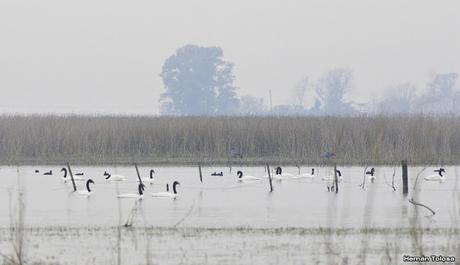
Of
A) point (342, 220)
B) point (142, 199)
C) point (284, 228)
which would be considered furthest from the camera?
point (142, 199)

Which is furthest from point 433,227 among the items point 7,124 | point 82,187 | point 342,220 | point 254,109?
point 254,109

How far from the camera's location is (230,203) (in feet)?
65.6

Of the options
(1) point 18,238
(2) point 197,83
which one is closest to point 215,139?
(1) point 18,238

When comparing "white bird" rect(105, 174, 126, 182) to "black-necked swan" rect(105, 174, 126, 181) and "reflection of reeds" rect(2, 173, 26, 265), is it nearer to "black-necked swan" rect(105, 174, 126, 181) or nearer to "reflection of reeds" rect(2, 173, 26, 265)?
"black-necked swan" rect(105, 174, 126, 181)

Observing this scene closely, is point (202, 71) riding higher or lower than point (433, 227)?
higher

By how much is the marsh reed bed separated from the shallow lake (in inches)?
167

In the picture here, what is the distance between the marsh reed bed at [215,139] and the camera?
3334 centimetres

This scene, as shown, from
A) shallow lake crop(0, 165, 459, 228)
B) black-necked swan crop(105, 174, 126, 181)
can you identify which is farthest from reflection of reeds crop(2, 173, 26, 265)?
black-necked swan crop(105, 174, 126, 181)

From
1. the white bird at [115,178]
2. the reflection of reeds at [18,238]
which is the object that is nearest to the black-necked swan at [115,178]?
the white bird at [115,178]

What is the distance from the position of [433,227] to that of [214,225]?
10.9 feet

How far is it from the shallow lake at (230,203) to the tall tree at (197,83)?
69.0 meters

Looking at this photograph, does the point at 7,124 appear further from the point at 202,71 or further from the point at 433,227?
the point at 202,71

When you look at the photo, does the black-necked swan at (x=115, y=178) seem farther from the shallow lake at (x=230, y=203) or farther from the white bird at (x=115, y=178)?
the shallow lake at (x=230, y=203)

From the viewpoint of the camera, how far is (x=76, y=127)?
116 feet
